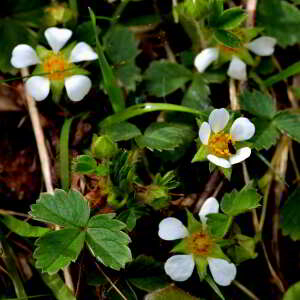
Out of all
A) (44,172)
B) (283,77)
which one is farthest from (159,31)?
(44,172)

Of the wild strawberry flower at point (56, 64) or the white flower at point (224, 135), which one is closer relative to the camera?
the white flower at point (224, 135)

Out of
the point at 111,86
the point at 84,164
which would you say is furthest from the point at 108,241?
the point at 111,86

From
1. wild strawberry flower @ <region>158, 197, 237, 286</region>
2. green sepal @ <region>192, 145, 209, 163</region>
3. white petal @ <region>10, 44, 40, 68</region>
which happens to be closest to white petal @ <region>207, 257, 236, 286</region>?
wild strawberry flower @ <region>158, 197, 237, 286</region>

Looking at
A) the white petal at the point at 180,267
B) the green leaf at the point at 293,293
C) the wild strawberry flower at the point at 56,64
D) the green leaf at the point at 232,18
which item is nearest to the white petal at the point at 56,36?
the wild strawberry flower at the point at 56,64

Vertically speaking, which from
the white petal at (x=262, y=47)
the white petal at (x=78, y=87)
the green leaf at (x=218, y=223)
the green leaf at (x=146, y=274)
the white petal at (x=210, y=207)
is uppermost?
the white petal at (x=78, y=87)

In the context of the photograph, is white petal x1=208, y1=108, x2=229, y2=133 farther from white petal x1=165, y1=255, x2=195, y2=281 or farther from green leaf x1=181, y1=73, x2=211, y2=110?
white petal x1=165, y1=255, x2=195, y2=281

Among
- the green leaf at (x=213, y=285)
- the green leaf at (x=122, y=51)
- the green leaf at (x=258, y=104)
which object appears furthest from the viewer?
the green leaf at (x=122, y=51)

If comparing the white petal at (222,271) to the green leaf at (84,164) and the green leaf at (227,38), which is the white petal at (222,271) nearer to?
the green leaf at (84,164)
